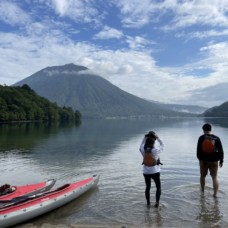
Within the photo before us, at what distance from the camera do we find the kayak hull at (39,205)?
9455 mm

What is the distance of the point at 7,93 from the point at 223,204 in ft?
372

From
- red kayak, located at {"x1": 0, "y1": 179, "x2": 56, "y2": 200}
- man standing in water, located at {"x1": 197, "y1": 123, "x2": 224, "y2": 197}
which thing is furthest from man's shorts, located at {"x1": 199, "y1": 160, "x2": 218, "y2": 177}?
red kayak, located at {"x1": 0, "y1": 179, "x2": 56, "y2": 200}

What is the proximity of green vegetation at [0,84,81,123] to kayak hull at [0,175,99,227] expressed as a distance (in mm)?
91097

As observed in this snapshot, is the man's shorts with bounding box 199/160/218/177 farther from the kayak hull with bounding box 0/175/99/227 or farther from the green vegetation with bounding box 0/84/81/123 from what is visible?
the green vegetation with bounding box 0/84/81/123

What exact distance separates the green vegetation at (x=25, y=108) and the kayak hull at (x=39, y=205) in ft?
299

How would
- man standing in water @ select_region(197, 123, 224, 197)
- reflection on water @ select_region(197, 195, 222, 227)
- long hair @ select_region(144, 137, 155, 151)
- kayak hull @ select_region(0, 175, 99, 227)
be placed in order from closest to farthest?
kayak hull @ select_region(0, 175, 99, 227), reflection on water @ select_region(197, 195, 222, 227), long hair @ select_region(144, 137, 155, 151), man standing in water @ select_region(197, 123, 224, 197)

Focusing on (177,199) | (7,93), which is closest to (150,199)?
(177,199)

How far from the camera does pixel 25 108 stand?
114m

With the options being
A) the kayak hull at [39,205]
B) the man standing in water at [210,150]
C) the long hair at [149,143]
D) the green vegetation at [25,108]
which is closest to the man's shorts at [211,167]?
the man standing in water at [210,150]

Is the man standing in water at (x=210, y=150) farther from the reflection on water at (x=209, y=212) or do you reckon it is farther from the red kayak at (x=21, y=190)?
the red kayak at (x=21, y=190)

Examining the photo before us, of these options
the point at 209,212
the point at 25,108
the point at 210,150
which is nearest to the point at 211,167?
the point at 210,150

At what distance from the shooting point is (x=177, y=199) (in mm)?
12320

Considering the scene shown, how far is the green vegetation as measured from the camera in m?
103

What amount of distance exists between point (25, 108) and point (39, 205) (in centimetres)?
10717
